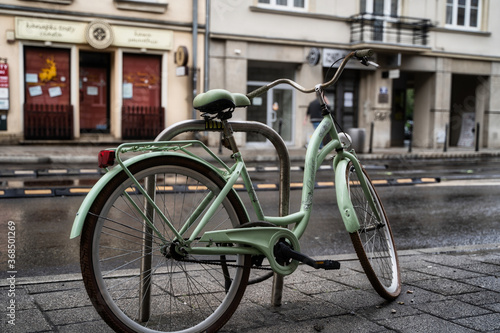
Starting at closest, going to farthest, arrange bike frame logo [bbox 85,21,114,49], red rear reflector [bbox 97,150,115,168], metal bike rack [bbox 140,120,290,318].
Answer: red rear reflector [bbox 97,150,115,168], metal bike rack [bbox 140,120,290,318], bike frame logo [bbox 85,21,114,49]

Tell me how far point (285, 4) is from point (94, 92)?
7.54 metres

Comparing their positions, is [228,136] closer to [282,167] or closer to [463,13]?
[282,167]

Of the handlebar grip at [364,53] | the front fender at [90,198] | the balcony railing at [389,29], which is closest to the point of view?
the front fender at [90,198]

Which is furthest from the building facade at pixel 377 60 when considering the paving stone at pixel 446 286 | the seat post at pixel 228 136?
the seat post at pixel 228 136

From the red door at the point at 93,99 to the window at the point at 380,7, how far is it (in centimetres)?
1004

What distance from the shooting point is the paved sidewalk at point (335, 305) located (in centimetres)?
308

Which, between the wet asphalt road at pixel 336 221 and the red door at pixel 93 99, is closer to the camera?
the wet asphalt road at pixel 336 221

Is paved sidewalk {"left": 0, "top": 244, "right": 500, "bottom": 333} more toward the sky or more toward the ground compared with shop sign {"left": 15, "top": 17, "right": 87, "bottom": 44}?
more toward the ground

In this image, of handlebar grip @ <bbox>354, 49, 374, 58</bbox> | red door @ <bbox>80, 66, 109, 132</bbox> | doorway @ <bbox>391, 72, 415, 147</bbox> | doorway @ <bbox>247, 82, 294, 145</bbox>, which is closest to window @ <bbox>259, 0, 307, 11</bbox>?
doorway @ <bbox>247, 82, 294, 145</bbox>

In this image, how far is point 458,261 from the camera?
15.5 ft

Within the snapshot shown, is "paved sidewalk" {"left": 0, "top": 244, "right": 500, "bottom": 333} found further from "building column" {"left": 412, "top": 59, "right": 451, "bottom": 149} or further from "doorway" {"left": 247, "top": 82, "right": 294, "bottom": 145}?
"building column" {"left": 412, "top": 59, "right": 451, "bottom": 149}

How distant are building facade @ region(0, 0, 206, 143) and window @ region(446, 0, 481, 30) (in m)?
11.0

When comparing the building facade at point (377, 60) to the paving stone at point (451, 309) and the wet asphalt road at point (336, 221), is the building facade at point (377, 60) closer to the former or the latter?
the wet asphalt road at point (336, 221)

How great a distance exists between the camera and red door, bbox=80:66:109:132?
19.5m
